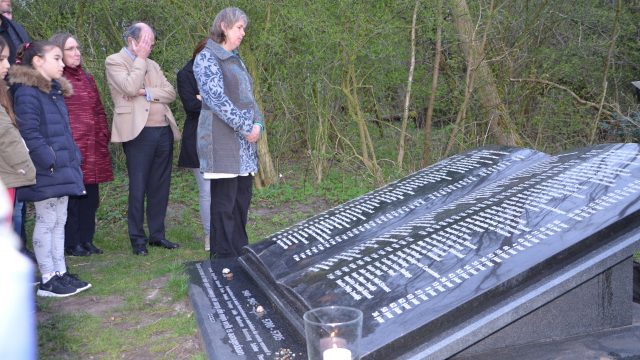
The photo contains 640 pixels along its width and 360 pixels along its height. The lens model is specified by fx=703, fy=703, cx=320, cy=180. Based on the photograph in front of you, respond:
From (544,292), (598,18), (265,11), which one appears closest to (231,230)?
(544,292)

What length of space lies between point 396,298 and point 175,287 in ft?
6.69

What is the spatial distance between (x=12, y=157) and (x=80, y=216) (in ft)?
5.78

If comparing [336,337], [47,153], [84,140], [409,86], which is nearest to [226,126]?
[47,153]

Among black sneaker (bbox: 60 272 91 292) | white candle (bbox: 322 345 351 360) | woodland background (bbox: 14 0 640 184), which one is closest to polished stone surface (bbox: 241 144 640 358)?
white candle (bbox: 322 345 351 360)

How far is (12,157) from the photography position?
161 inches

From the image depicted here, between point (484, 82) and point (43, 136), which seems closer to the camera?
point (43, 136)

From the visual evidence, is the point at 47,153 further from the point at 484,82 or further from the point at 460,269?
the point at 484,82

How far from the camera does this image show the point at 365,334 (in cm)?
270

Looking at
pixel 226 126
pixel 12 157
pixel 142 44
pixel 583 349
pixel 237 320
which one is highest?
pixel 142 44

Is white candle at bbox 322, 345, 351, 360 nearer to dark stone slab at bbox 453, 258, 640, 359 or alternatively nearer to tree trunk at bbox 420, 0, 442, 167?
dark stone slab at bbox 453, 258, 640, 359

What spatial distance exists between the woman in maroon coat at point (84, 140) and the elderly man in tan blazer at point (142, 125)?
0.61 feet

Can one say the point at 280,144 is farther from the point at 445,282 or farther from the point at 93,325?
the point at 445,282

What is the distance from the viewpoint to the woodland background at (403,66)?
7043 millimetres

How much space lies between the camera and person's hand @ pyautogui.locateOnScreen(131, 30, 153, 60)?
17.8 ft
